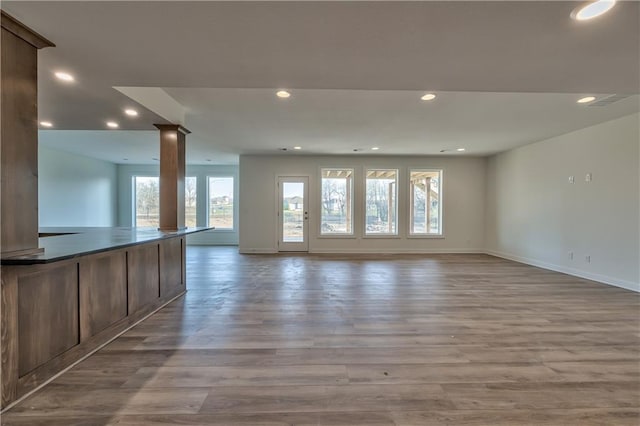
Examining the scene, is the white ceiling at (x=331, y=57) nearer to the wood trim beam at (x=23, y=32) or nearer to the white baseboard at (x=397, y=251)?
the wood trim beam at (x=23, y=32)

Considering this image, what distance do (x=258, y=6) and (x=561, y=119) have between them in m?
4.98

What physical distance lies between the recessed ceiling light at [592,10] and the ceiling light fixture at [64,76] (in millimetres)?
3771

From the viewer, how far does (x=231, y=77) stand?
2.59 metres

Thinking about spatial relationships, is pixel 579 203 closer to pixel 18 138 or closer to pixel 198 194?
pixel 18 138

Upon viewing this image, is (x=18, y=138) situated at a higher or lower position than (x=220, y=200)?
higher

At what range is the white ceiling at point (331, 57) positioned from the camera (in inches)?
68.1

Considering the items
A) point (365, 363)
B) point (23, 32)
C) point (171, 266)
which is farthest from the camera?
point (171, 266)

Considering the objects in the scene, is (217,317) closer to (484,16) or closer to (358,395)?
(358,395)

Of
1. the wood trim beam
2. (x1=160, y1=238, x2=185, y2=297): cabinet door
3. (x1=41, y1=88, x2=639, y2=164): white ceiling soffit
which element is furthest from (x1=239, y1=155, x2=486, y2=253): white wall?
the wood trim beam

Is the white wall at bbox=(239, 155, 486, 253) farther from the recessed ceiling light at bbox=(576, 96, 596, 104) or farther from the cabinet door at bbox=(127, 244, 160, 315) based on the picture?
the cabinet door at bbox=(127, 244, 160, 315)

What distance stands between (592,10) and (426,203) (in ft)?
21.8

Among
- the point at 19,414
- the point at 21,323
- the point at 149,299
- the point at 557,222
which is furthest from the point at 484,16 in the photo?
the point at 557,222

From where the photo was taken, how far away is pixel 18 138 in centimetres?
191

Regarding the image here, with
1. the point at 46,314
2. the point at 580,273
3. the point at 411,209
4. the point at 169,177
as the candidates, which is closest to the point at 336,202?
the point at 411,209
